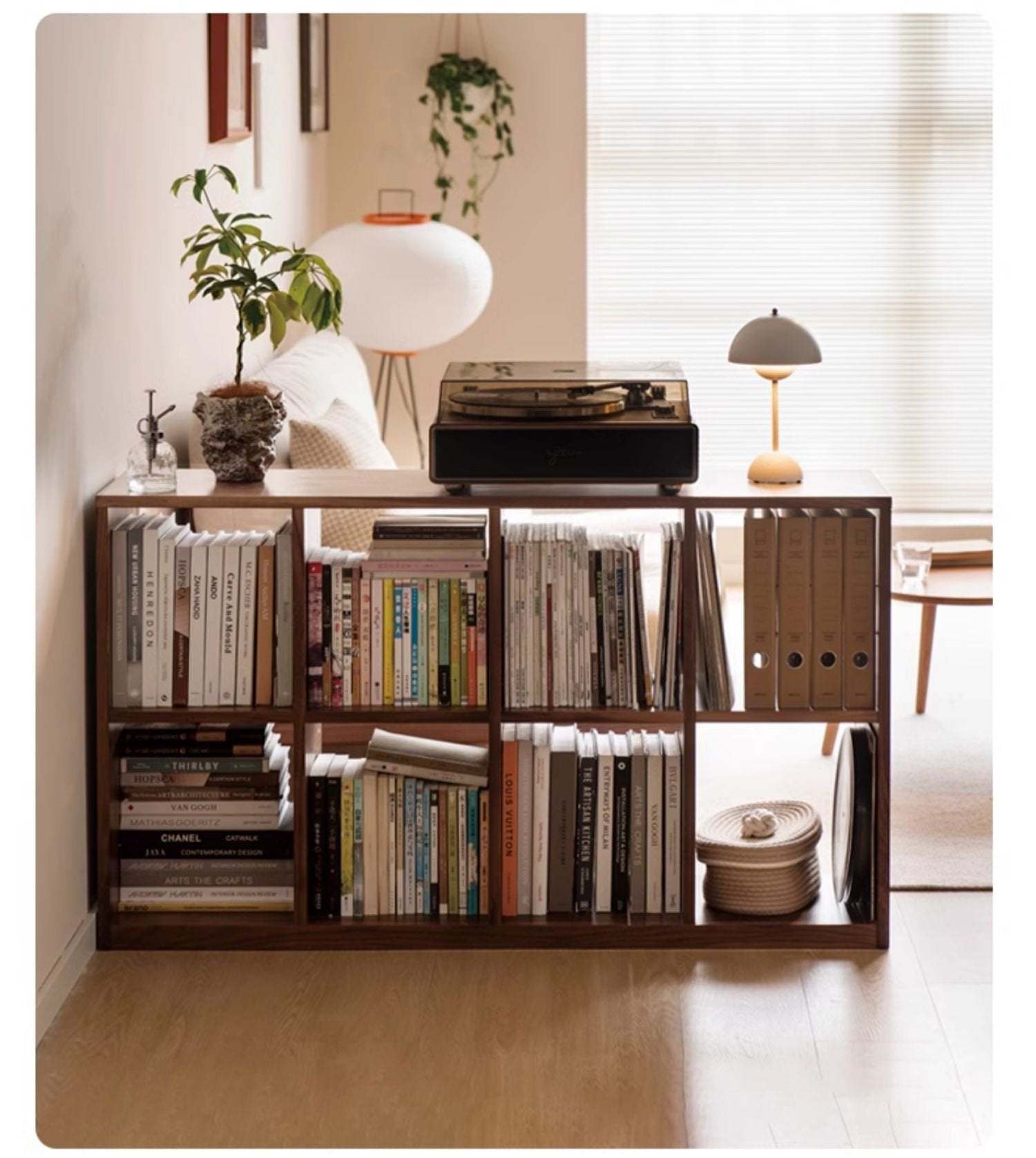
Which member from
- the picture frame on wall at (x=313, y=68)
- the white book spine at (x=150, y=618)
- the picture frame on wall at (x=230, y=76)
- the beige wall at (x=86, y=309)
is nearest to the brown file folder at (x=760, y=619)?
the white book spine at (x=150, y=618)

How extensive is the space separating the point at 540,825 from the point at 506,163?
11.5 ft

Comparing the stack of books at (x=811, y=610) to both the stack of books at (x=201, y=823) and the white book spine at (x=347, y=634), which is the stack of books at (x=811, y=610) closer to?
the white book spine at (x=347, y=634)

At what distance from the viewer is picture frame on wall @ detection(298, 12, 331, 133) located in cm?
525

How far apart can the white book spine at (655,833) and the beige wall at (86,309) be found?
0.94 meters

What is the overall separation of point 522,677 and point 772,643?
0.42 metres

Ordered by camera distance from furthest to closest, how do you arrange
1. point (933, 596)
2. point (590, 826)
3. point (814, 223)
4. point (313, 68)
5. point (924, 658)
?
point (814, 223) < point (313, 68) < point (924, 658) < point (933, 596) < point (590, 826)

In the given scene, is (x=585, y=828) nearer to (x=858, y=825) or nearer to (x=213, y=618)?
(x=858, y=825)

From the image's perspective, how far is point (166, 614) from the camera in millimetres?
2816

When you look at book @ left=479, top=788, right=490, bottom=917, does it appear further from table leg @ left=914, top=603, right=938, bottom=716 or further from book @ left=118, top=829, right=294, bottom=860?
table leg @ left=914, top=603, right=938, bottom=716

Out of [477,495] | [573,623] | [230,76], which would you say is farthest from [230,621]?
[230,76]

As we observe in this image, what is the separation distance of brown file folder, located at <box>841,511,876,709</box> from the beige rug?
0.49m

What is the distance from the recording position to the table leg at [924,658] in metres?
4.27

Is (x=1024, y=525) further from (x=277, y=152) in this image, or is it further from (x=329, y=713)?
(x=277, y=152)

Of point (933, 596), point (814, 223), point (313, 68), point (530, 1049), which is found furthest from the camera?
point (814, 223)
